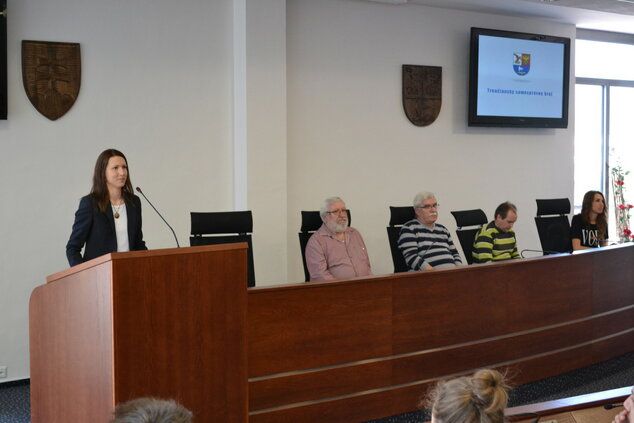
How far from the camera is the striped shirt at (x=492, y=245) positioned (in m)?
5.27

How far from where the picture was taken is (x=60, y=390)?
2805mm

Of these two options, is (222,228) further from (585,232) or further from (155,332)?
(585,232)

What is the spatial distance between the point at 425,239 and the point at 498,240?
583 millimetres

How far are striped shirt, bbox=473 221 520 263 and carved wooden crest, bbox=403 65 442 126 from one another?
4.86 feet

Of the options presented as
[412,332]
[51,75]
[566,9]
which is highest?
[566,9]

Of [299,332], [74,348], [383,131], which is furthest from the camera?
[383,131]

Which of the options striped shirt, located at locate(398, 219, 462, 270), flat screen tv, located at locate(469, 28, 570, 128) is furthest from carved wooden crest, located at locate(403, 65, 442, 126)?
striped shirt, located at locate(398, 219, 462, 270)

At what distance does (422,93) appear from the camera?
6.38 m

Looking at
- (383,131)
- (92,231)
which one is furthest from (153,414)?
(383,131)

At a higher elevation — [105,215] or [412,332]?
[105,215]

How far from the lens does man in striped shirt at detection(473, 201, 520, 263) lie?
5266 mm

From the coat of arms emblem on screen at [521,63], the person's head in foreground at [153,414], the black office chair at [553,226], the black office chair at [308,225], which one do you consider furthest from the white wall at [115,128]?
the person's head in foreground at [153,414]

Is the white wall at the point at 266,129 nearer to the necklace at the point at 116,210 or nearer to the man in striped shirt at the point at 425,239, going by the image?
the man in striped shirt at the point at 425,239

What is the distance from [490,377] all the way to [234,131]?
413 centimetres
